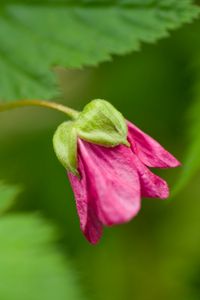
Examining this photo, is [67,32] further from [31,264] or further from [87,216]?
[87,216]

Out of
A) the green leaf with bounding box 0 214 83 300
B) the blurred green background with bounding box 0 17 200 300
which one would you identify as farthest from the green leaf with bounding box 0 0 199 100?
the blurred green background with bounding box 0 17 200 300

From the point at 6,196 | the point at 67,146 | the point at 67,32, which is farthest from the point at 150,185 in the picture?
the point at 67,32

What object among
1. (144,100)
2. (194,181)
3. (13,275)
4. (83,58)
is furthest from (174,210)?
(13,275)

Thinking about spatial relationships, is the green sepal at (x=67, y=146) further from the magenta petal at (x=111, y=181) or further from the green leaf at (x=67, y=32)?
the green leaf at (x=67, y=32)

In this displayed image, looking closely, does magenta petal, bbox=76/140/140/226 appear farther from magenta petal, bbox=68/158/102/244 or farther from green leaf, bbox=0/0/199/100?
green leaf, bbox=0/0/199/100

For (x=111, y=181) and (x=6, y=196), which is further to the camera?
(x=6, y=196)

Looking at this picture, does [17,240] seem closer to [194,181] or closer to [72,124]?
[72,124]

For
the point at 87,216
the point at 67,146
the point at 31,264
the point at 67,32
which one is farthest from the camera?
the point at 67,32
